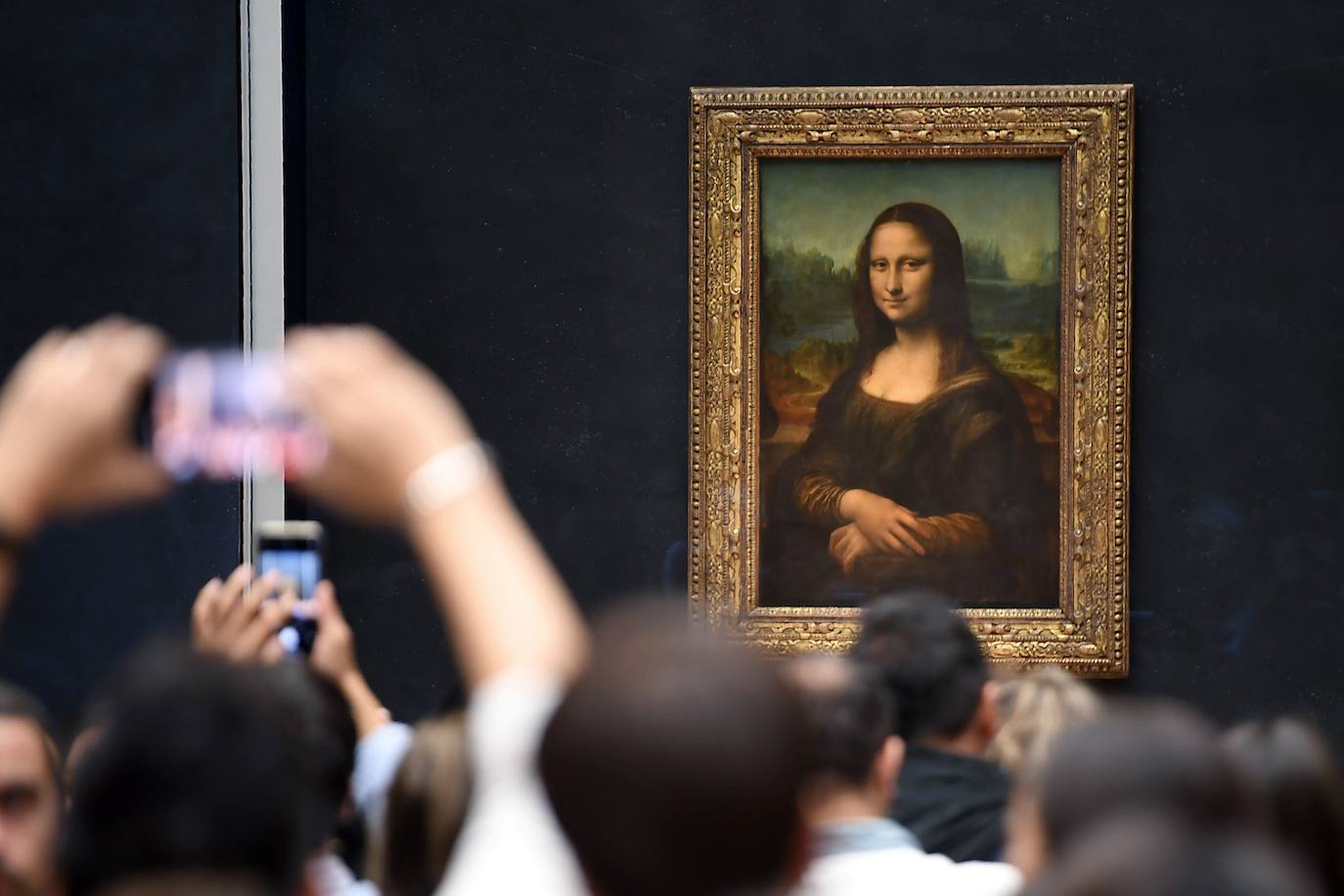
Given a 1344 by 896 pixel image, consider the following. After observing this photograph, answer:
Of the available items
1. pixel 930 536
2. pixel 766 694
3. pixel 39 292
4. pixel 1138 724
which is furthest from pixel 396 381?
pixel 930 536

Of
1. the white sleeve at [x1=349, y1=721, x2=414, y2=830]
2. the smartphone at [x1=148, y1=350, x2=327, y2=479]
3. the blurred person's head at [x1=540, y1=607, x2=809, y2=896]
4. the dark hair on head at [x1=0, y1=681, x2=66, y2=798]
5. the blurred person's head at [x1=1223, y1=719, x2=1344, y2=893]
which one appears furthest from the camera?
the white sleeve at [x1=349, y1=721, x2=414, y2=830]

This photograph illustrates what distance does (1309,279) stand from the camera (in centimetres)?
812

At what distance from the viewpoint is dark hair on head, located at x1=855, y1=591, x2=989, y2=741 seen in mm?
4262

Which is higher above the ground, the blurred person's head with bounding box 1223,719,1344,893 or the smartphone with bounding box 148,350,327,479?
the smartphone with bounding box 148,350,327,479

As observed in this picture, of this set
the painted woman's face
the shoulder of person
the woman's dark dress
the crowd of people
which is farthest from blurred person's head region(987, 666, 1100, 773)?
the painted woman's face

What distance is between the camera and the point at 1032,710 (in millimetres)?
4395

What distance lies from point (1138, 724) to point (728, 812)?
30.9 inches

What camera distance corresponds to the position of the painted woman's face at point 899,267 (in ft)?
26.6

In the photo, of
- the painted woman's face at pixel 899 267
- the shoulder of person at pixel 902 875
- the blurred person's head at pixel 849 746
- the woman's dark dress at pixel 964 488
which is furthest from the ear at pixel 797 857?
the painted woman's face at pixel 899 267

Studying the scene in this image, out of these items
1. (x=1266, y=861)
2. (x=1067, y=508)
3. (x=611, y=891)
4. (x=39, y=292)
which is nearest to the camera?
(x=1266, y=861)

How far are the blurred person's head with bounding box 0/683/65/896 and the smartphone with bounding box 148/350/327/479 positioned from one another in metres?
1.08

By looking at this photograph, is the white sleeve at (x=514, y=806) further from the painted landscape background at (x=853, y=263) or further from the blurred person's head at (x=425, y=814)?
the painted landscape background at (x=853, y=263)

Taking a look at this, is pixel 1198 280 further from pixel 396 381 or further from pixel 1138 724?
pixel 396 381

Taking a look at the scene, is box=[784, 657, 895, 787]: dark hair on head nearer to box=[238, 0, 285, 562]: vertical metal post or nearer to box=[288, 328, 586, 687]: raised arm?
box=[288, 328, 586, 687]: raised arm
